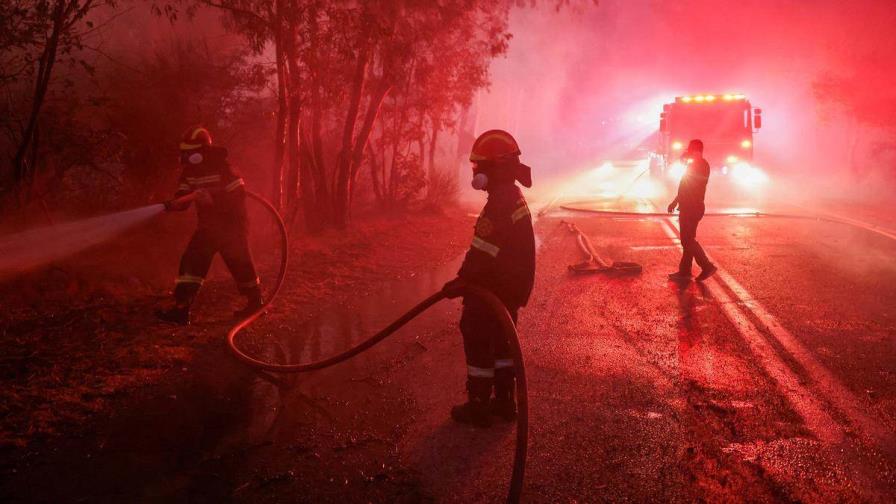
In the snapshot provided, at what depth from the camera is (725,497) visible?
119 inches

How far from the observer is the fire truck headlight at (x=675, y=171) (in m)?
21.6

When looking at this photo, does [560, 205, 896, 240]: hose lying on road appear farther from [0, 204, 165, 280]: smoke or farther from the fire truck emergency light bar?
[0, 204, 165, 280]: smoke

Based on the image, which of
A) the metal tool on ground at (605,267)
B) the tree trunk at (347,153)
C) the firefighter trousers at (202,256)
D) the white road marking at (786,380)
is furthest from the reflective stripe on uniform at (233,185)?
the tree trunk at (347,153)

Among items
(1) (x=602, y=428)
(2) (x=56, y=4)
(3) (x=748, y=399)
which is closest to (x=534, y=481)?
(1) (x=602, y=428)

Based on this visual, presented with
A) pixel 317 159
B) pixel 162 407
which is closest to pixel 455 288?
pixel 162 407

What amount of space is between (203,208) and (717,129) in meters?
18.3

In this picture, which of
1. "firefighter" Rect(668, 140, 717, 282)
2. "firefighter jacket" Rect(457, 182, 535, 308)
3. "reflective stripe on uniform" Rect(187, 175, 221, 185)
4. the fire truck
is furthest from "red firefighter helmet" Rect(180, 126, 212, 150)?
the fire truck

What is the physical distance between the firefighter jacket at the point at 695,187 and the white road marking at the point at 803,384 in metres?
1.48

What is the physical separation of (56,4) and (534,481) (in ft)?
26.2

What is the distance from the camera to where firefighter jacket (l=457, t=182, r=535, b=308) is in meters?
3.86

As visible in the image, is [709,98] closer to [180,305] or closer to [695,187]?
[695,187]

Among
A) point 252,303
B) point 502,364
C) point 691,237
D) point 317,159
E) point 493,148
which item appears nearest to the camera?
point 493,148

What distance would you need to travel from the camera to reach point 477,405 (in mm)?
3953

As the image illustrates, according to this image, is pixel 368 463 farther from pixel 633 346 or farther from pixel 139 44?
pixel 139 44
